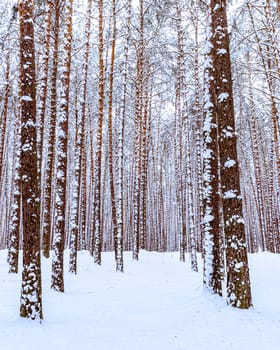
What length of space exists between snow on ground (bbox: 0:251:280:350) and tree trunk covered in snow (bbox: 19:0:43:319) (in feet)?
1.30

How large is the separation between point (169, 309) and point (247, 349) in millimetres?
2439

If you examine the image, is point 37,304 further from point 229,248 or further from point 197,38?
point 197,38

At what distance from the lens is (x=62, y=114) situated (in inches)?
329

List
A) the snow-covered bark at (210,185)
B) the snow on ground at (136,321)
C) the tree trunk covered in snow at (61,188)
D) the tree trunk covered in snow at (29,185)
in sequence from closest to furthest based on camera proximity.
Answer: the snow on ground at (136,321) < the tree trunk covered in snow at (29,185) < the snow-covered bark at (210,185) < the tree trunk covered in snow at (61,188)

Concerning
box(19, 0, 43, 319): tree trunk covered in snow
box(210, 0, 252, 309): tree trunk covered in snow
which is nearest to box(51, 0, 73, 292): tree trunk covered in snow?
box(19, 0, 43, 319): tree trunk covered in snow

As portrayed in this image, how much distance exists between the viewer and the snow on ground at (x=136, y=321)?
4.38 m

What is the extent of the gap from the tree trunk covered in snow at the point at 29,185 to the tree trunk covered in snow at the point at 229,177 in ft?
11.6

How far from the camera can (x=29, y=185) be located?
5363 mm

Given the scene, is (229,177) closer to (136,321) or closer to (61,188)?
(136,321)

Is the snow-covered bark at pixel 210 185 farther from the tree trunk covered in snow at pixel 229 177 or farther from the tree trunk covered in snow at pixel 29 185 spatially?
the tree trunk covered in snow at pixel 29 185

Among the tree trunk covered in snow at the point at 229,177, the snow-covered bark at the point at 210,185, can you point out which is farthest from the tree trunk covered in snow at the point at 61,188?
the tree trunk covered in snow at the point at 229,177

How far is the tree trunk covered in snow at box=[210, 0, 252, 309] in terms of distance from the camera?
5879 millimetres

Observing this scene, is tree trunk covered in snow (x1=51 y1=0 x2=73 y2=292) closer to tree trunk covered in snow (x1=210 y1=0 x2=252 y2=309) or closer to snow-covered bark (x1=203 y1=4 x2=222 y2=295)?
snow-covered bark (x1=203 y1=4 x2=222 y2=295)

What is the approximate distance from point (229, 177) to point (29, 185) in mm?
3748
